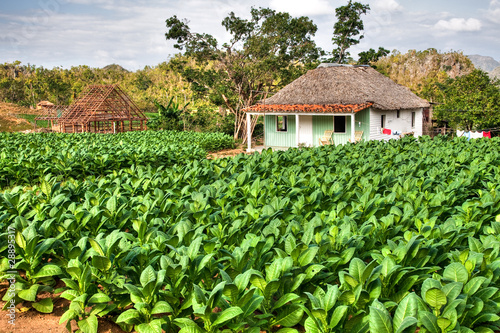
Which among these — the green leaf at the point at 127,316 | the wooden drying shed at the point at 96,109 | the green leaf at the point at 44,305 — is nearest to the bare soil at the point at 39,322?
the green leaf at the point at 44,305

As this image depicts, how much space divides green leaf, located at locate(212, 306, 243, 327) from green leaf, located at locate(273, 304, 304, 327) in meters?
0.41

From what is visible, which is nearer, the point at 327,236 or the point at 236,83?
the point at 327,236

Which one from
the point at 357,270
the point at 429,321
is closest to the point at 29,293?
the point at 357,270

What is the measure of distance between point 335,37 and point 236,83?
12899mm

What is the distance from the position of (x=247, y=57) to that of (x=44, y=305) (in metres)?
32.1

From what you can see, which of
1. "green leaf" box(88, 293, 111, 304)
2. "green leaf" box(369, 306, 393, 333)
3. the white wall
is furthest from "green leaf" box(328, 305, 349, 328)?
the white wall

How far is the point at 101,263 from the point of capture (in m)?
3.14

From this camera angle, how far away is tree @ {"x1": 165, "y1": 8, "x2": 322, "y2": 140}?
102 feet

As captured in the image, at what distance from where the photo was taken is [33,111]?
52.3m

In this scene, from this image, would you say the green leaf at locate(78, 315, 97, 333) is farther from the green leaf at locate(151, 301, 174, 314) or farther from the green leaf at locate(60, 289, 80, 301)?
the green leaf at locate(151, 301, 174, 314)

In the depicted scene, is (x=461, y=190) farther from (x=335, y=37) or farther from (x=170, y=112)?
(x=335, y=37)

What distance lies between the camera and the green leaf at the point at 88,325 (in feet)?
9.43

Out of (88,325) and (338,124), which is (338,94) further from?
(88,325)

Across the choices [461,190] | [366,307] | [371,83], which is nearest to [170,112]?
[371,83]
